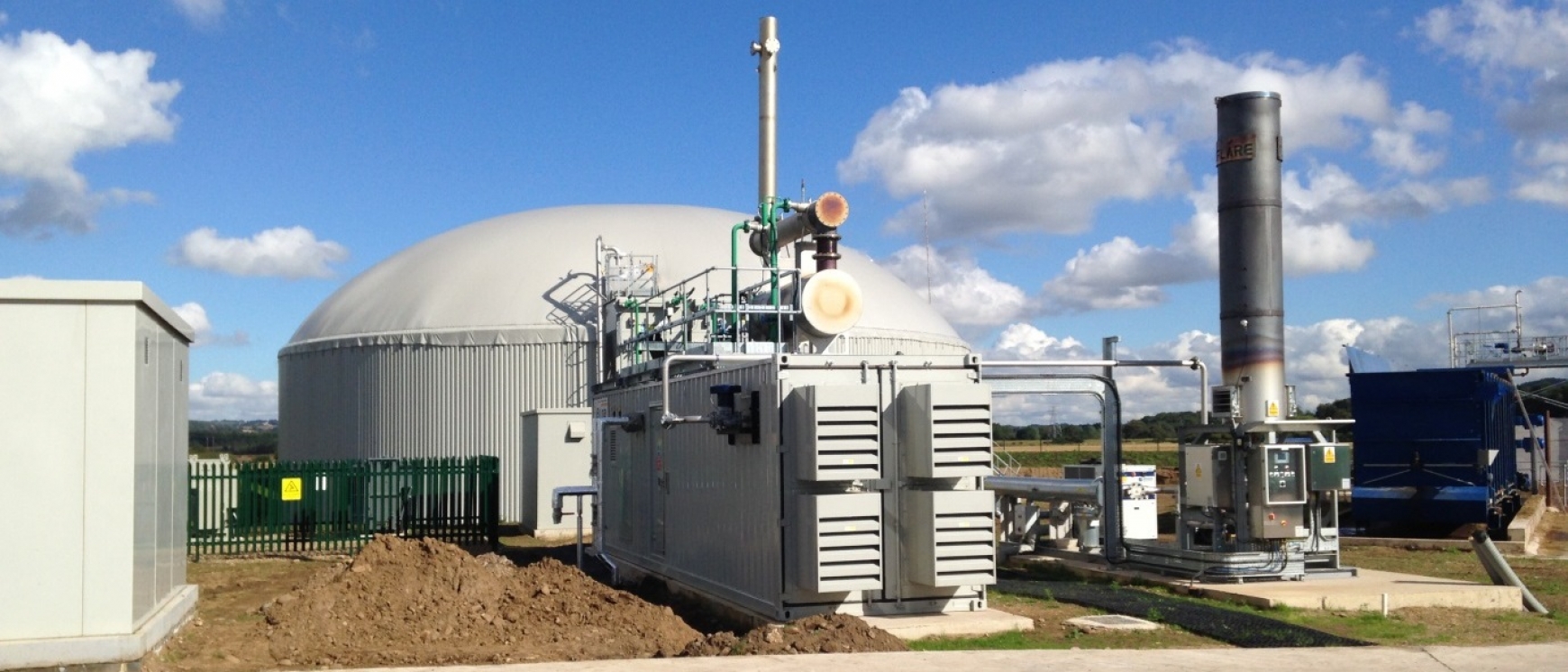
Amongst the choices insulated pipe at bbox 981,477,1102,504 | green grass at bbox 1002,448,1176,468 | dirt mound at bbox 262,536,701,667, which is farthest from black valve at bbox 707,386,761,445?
green grass at bbox 1002,448,1176,468

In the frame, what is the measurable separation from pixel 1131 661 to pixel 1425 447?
1831cm

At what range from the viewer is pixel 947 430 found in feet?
41.8

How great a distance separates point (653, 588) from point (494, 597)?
294 centimetres

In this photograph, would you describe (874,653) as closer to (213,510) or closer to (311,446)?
(213,510)

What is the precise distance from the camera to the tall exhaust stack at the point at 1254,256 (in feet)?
58.0

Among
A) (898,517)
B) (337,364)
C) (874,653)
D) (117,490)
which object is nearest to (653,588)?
(898,517)

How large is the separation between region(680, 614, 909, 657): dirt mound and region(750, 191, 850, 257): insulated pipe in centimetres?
642

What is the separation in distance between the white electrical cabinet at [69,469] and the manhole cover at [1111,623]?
8.47 metres

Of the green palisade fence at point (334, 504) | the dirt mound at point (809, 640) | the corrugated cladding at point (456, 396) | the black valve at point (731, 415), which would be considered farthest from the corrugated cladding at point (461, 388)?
the dirt mound at point (809, 640)

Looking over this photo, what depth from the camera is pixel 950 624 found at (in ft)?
42.0

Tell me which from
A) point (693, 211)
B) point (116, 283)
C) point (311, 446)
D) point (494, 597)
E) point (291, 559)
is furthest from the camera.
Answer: point (693, 211)

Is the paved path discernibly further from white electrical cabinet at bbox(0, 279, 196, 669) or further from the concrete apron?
the concrete apron

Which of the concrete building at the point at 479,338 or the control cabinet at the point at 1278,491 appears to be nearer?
the control cabinet at the point at 1278,491

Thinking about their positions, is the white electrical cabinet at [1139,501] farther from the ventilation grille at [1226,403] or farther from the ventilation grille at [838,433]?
the ventilation grille at [838,433]
